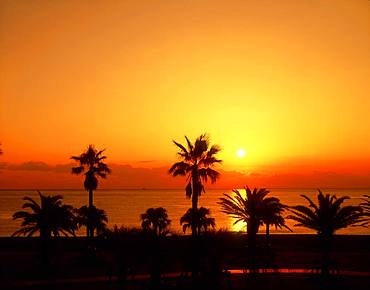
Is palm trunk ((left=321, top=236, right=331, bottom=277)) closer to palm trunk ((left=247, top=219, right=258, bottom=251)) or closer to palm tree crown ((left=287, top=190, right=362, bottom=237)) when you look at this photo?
palm tree crown ((left=287, top=190, right=362, bottom=237))

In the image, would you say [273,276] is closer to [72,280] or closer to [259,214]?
[259,214]

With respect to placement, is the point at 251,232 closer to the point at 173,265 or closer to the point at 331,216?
the point at 173,265

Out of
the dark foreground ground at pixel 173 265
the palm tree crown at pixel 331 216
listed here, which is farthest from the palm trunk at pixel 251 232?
the palm tree crown at pixel 331 216

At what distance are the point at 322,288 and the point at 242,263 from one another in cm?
961

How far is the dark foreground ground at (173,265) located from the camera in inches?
951

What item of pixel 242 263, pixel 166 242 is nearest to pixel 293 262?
pixel 242 263

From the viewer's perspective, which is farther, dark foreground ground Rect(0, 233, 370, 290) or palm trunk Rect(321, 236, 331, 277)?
palm trunk Rect(321, 236, 331, 277)

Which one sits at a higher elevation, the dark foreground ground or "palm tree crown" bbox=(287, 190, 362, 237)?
"palm tree crown" bbox=(287, 190, 362, 237)

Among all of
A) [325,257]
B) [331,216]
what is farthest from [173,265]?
[331,216]

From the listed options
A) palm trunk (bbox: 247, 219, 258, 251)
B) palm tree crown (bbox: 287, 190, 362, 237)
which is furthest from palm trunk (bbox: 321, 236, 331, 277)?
palm trunk (bbox: 247, 219, 258, 251)

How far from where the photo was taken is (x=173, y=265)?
32969 mm

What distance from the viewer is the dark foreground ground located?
24.2m

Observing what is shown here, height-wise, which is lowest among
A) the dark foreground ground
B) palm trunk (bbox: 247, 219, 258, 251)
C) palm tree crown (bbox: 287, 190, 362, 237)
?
the dark foreground ground

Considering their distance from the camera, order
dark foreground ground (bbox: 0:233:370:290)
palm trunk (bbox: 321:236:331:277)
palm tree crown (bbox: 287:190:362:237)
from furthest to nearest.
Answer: palm tree crown (bbox: 287:190:362:237) < palm trunk (bbox: 321:236:331:277) < dark foreground ground (bbox: 0:233:370:290)
